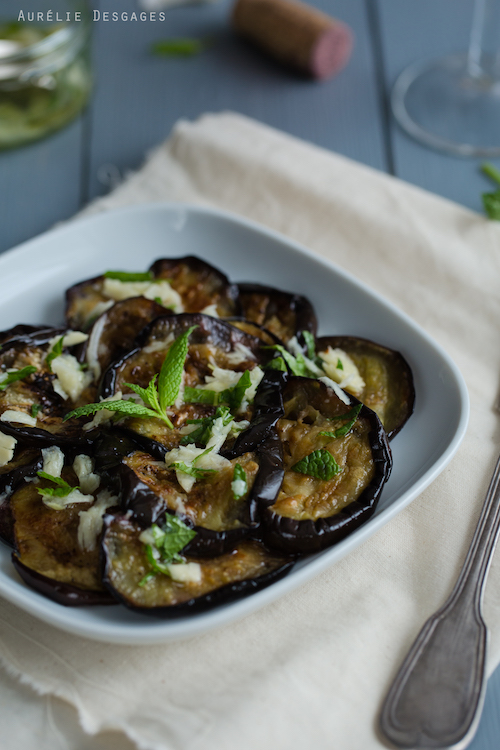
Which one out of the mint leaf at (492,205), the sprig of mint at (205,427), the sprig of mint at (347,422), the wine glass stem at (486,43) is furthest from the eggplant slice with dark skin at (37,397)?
the wine glass stem at (486,43)

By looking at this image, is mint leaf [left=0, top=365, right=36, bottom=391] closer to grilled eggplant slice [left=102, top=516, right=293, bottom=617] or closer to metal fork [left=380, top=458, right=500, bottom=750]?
grilled eggplant slice [left=102, top=516, right=293, bottom=617]

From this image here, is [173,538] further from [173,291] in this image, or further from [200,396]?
[173,291]

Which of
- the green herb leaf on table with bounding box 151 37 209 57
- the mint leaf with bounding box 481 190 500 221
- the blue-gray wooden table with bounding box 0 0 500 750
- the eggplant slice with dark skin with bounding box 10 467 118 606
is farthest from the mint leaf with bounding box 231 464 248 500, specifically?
the green herb leaf on table with bounding box 151 37 209 57

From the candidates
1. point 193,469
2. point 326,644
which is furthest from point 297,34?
point 326,644

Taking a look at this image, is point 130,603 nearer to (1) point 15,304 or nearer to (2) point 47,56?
(1) point 15,304

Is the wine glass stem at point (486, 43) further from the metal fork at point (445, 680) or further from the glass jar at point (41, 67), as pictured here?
the metal fork at point (445, 680)

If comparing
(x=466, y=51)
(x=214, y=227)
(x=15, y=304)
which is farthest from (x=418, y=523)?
(x=466, y=51)
